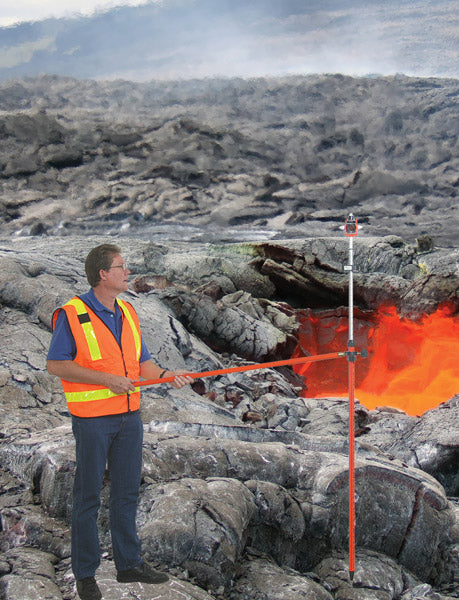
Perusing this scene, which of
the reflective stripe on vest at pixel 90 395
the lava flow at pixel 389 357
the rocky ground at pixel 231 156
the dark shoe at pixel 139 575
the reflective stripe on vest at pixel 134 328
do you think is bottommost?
the lava flow at pixel 389 357

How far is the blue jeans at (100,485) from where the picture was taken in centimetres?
248

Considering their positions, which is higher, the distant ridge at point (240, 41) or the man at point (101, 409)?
the distant ridge at point (240, 41)

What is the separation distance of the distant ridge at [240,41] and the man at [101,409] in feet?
41.5

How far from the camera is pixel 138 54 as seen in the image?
15.4m

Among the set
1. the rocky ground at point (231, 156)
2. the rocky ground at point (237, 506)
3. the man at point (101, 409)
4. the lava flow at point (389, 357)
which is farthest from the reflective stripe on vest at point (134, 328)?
the rocky ground at point (231, 156)

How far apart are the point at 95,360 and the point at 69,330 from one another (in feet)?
0.50

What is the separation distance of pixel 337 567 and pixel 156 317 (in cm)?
482

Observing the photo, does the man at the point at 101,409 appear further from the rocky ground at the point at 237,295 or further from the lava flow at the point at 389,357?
the lava flow at the point at 389,357

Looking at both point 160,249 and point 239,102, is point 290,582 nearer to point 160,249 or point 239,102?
point 160,249

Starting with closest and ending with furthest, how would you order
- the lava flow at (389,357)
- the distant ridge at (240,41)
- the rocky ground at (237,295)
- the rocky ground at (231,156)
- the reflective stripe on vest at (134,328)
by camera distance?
1. the reflective stripe on vest at (134,328)
2. the rocky ground at (237,295)
3. the lava flow at (389,357)
4. the rocky ground at (231,156)
5. the distant ridge at (240,41)

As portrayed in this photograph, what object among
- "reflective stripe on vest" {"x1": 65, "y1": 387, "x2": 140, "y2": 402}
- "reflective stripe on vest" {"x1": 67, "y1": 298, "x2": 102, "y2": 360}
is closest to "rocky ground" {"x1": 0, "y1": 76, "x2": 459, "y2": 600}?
"reflective stripe on vest" {"x1": 65, "y1": 387, "x2": 140, "y2": 402}

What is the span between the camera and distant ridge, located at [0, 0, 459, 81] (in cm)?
1447

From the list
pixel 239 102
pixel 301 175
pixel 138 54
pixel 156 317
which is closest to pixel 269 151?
pixel 301 175

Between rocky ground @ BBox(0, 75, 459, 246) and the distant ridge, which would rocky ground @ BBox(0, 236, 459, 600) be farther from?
the distant ridge
